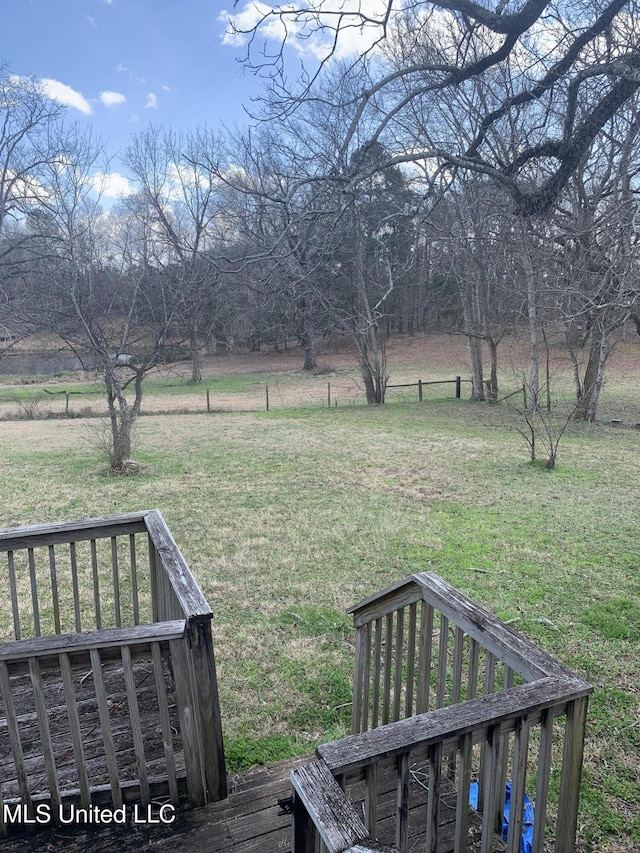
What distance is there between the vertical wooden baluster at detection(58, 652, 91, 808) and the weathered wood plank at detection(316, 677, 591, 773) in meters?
1.08

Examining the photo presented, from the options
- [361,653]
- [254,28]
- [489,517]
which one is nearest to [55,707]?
[361,653]

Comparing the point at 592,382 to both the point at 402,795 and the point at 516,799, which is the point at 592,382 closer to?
the point at 516,799

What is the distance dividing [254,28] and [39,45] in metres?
11.3

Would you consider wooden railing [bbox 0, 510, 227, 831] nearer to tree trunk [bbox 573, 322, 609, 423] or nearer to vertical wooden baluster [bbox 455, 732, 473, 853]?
vertical wooden baluster [bbox 455, 732, 473, 853]

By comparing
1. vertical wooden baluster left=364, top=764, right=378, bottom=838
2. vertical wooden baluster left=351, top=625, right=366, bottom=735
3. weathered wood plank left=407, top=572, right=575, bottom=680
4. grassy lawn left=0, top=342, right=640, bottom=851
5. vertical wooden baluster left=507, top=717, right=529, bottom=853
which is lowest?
grassy lawn left=0, top=342, right=640, bottom=851

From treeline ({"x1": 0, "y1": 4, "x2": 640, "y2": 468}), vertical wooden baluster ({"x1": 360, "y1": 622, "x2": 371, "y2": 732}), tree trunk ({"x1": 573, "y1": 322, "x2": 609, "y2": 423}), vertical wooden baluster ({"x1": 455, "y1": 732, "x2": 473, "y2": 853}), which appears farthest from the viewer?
tree trunk ({"x1": 573, "y1": 322, "x2": 609, "y2": 423})

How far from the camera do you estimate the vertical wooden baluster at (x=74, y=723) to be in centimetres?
183

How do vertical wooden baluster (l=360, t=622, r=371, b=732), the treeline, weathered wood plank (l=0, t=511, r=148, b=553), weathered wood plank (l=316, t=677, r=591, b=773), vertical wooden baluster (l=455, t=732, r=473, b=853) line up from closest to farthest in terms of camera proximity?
1. weathered wood plank (l=316, t=677, r=591, b=773)
2. vertical wooden baluster (l=455, t=732, r=473, b=853)
3. vertical wooden baluster (l=360, t=622, r=371, b=732)
4. weathered wood plank (l=0, t=511, r=148, b=553)
5. the treeline

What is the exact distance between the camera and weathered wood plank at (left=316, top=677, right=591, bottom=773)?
3.76 ft

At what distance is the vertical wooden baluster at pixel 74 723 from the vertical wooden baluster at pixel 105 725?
7cm

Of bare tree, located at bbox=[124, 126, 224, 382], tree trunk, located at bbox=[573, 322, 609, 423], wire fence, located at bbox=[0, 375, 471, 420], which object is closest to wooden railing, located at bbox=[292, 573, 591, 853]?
bare tree, located at bbox=[124, 126, 224, 382]

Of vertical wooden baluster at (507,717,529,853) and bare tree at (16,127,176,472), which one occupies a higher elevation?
bare tree at (16,127,176,472)

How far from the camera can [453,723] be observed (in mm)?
1241

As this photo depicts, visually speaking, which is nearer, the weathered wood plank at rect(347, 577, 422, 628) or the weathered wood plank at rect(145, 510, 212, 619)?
the weathered wood plank at rect(145, 510, 212, 619)
